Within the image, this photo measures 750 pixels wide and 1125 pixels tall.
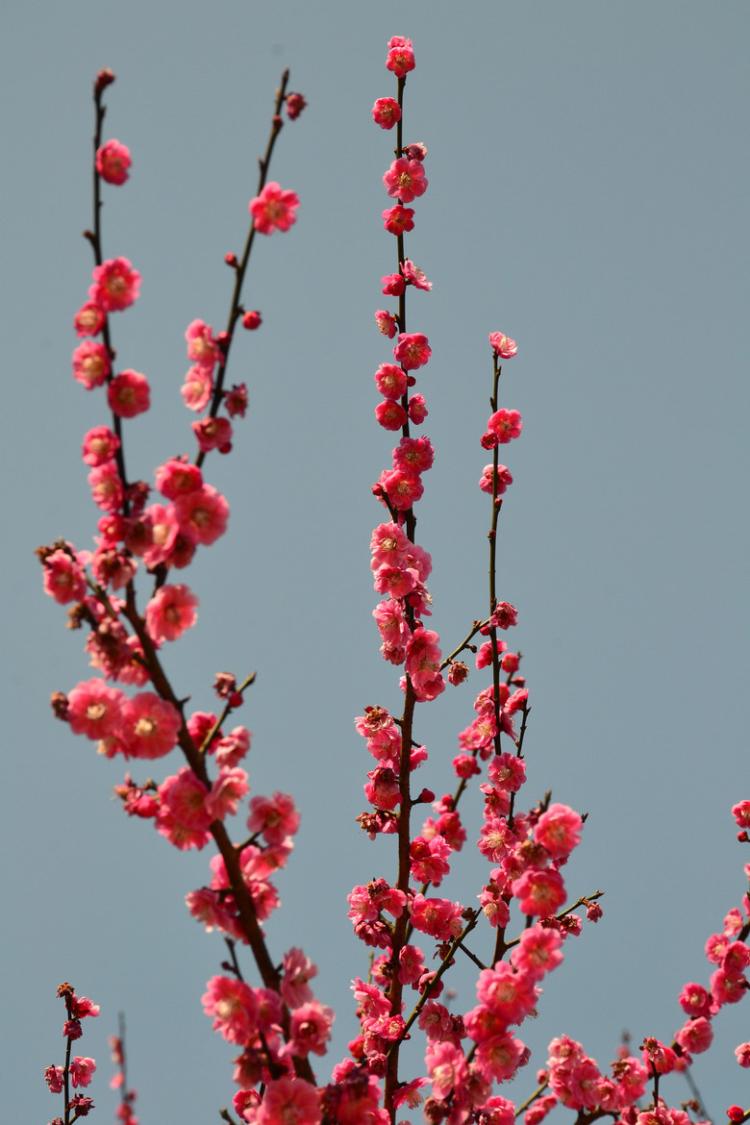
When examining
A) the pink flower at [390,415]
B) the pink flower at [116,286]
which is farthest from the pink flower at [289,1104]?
the pink flower at [390,415]

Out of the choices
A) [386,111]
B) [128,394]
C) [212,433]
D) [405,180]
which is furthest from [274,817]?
[386,111]

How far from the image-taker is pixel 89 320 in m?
3.38

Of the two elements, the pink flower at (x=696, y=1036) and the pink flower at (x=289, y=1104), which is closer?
the pink flower at (x=289, y=1104)

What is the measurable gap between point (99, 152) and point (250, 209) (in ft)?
1.83

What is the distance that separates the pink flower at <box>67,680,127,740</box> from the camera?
10.6 feet

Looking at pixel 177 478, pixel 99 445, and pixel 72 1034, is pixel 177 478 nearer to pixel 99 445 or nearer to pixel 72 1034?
pixel 99 445

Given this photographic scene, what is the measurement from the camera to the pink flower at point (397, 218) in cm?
576

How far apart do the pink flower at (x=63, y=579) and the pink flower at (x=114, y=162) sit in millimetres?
1347

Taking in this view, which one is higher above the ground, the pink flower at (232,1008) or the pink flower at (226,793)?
the pink flower at (226,793)

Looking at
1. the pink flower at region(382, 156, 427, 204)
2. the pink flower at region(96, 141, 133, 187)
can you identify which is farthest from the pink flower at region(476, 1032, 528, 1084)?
the pink flower at region(382, 156, 427, 204)

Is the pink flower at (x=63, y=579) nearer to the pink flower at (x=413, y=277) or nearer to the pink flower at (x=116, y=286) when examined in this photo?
the pink flower at (x=116, y=286)

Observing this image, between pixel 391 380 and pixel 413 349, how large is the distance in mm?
213

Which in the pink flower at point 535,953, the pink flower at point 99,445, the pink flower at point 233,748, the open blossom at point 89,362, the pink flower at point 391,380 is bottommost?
the pink flower at point 535,953

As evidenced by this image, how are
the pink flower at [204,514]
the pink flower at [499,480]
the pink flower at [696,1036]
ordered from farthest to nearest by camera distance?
the pink flower at [499,480] → the pink flower at [696,1036] → the pink flower at [204,514]
